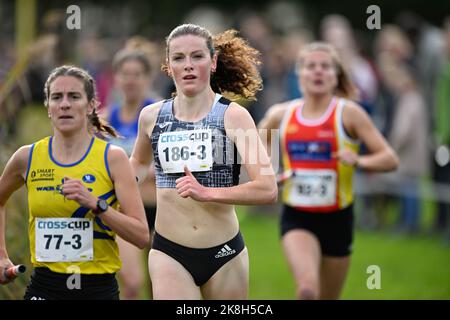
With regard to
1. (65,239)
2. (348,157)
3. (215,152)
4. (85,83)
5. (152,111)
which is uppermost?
(85,83)

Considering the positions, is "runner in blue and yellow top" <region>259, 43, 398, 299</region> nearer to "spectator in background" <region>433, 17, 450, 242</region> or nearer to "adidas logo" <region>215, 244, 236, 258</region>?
"adidas logo" <region>215, 244, 236, 258</region>

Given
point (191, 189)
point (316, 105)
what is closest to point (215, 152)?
point (191, 189)

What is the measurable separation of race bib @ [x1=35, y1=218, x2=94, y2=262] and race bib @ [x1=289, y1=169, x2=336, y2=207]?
8.55 ft

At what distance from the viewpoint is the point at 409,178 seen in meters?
14.8

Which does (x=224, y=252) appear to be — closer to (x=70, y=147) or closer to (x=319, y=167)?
(x=70, y=147)

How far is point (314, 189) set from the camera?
8133 millimetres

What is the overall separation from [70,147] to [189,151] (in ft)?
2.26

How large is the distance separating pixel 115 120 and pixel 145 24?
25.3 meters

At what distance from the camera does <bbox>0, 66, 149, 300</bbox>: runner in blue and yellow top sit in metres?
5.87

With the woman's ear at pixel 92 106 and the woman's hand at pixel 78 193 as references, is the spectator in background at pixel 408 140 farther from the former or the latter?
the woman's hand at pixel 78 193

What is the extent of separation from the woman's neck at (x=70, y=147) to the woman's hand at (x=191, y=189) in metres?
0.63

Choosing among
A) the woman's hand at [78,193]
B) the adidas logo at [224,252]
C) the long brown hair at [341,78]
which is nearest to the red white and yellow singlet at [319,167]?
the long brown hair at [341,78]

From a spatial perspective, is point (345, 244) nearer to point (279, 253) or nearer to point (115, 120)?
point (115, 120)

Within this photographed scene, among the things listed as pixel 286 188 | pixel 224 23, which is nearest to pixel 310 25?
pixel 224 23
